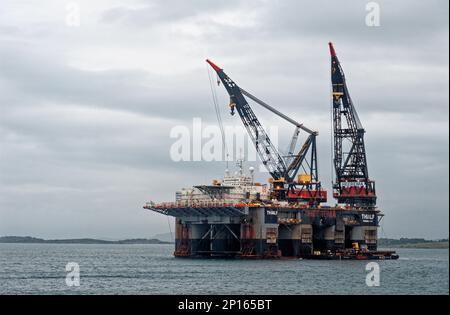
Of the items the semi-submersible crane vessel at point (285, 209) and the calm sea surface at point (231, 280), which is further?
the semi-submersible crane vessel at point (285, 209)

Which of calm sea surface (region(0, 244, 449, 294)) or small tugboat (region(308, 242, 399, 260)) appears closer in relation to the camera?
calm sea surface (region(0, 244, 449, 294))

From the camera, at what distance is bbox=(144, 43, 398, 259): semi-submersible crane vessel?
122188 mm

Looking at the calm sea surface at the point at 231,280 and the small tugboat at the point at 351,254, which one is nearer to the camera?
the calm sea surface at the point at 231,280

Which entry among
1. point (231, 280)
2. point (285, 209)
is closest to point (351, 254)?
point (285, 209)

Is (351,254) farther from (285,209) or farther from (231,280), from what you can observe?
(231,280)

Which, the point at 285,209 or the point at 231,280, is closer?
the point at 231,280

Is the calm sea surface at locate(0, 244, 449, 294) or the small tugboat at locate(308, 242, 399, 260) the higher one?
the small tugboat at locate(308, 242, 399, 260)

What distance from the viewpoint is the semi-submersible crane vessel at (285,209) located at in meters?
122

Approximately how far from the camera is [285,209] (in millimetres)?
126562

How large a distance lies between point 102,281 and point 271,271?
847 inches

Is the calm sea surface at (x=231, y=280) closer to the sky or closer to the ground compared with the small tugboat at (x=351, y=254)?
closer to the ground
